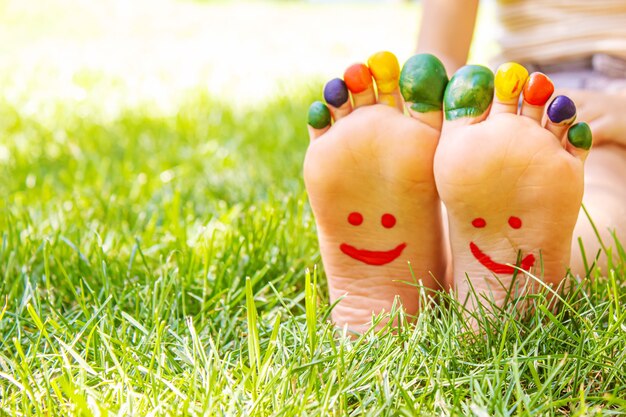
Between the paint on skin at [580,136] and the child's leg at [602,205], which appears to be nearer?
the paint on skin at [580,136]

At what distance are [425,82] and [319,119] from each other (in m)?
0.14

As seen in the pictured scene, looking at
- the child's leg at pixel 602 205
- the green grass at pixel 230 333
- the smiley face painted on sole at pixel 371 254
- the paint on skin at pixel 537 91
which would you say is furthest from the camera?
the child's leg at pixel 602 205

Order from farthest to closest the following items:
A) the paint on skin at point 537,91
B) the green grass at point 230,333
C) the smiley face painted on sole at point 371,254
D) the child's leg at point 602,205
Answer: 1. the child's leg at point 602,205
2. the smiley face painted on sole at point 371,254
3. the paint on skin at point 537,91
4. the green grass at point 230,333

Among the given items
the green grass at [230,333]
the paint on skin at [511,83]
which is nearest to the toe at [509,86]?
the paint on skin at [511,83]

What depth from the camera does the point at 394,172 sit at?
94 cm

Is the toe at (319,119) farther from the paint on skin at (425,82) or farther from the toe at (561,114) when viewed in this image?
the toe at (561,114)

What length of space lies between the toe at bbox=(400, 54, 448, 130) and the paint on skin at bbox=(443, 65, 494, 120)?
2 cm

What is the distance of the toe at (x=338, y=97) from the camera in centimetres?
97

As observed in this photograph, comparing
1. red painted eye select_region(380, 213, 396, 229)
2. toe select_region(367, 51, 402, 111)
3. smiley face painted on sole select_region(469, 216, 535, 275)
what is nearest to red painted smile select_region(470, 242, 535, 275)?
smiley face painted on sole select_region(469, 216, 535, 275)

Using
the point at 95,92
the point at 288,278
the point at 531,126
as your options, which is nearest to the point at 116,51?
the point at 95,92

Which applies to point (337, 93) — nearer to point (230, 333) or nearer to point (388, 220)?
point (388, 220)

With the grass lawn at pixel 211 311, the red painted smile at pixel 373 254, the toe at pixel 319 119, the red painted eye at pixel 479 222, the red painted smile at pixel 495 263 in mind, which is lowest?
the grass lawn at pixel 211 311

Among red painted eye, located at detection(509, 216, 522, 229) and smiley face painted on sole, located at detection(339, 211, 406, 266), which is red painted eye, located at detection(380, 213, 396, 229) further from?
red painted eye, located at detection(509, 216, 522, 229)

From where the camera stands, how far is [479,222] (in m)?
0.93
